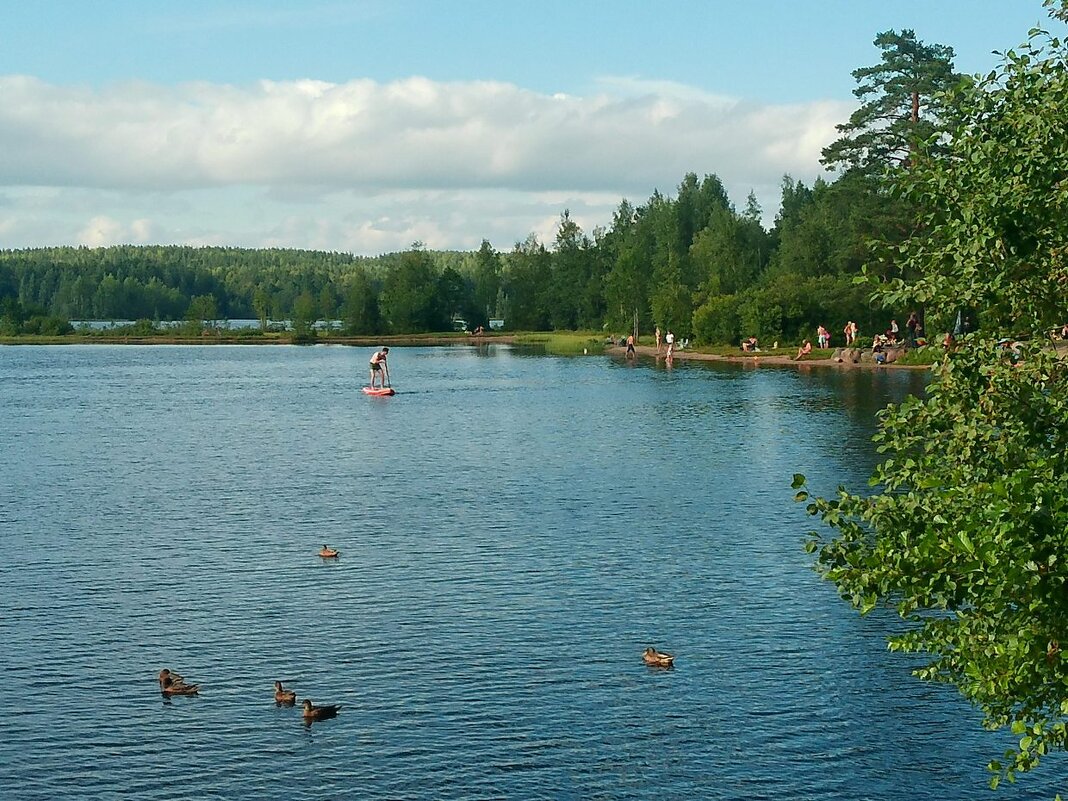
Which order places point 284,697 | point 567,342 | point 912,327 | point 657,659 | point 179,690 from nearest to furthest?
point 284,697
point 179,690
point 657,659
point 912,327
point 567,342

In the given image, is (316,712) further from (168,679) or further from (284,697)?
(168,679)

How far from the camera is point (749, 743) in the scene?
73.0 feet

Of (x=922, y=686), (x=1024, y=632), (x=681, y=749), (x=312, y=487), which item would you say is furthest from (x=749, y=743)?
(x=312, y=487)

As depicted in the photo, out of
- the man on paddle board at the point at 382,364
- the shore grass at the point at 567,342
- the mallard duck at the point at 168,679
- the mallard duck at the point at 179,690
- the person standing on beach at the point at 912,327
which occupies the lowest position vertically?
the mallard duck at the point at 179,690

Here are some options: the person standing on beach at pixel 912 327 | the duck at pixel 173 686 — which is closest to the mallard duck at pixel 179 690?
the duck at pixel 173 686

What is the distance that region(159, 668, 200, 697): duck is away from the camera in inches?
966

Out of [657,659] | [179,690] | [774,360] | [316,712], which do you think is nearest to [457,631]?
[657,659]

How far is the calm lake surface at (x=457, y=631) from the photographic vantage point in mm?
21344

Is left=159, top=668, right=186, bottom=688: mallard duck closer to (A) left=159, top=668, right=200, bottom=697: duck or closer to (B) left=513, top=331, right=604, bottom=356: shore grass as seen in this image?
(A) left=159, top=668, right=200, bottom=697: duck

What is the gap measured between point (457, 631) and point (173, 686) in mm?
6401

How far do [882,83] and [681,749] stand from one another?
8264 centimetres

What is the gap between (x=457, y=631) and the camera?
28.6 meters

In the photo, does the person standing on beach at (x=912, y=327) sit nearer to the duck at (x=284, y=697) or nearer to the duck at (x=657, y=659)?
the duck at (x=657, y=659)

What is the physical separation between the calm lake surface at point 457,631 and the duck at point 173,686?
0.95ft
